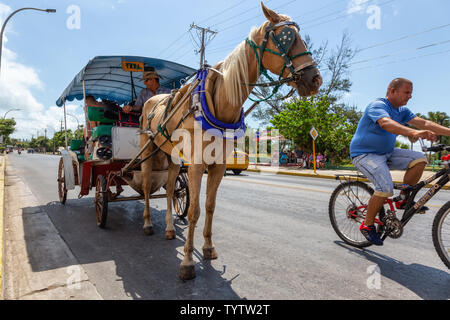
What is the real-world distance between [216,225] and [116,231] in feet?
4.95

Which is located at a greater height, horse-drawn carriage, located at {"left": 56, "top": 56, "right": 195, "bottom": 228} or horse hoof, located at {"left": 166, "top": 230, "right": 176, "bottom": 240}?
horse-drawn carriage, located at {"left": 56, "top": 56, "right": 195, "bottom": 228}

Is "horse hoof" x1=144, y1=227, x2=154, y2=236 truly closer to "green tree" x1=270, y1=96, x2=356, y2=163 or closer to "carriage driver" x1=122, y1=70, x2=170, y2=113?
"carriage driver" x1=122, y1=70, x2=170, y2=113

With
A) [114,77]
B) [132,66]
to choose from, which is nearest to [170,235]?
[132,66]

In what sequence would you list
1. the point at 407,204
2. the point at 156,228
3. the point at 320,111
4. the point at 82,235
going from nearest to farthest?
1. the point at 407,204
2. the point at 82,235
3. the point at 156,228
4. the point at 320,111

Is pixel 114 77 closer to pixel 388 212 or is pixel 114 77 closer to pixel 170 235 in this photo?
pixel 170 235

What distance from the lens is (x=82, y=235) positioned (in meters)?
3.86

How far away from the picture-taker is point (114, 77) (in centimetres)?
605

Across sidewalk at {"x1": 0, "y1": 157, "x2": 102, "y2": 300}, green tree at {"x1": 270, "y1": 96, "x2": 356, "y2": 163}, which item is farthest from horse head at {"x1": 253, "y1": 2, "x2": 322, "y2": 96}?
green tree at {"x1": 270, "y1": 96, "x2": 356, "y2": 163}

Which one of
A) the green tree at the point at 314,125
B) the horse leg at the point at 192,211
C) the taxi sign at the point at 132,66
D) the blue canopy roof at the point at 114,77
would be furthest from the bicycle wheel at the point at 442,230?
the green tree at the point at 314,125

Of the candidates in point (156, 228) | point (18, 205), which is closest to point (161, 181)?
point (156, 228)

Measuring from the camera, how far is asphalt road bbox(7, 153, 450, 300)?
7.74 ft

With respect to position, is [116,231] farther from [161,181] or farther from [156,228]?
[161,181]
